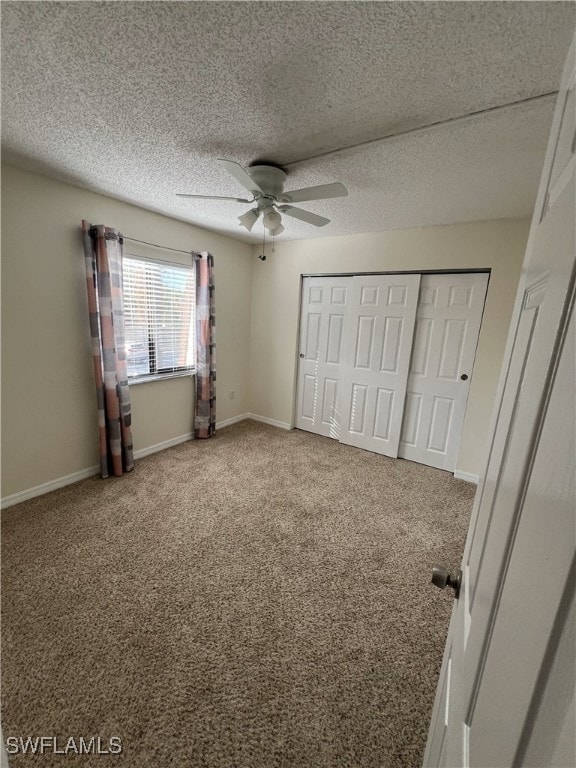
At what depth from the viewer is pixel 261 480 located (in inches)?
109

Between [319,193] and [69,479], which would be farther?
[69,479]

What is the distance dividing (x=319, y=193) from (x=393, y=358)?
1.94 m

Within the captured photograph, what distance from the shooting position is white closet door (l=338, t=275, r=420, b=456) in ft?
10.2

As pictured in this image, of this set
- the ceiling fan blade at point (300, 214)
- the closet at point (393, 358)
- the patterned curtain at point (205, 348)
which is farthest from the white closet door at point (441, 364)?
the patterned curtain at point (205, 348)

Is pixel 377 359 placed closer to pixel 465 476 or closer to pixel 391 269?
pixel 391 269

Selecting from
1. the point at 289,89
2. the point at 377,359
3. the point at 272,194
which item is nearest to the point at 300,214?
the point at 272,194

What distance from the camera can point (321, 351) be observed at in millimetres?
3693

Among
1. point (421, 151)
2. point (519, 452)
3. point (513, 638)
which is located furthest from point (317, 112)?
point (513, 638)

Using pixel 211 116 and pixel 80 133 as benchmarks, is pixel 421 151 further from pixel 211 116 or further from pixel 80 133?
pixel 80 133

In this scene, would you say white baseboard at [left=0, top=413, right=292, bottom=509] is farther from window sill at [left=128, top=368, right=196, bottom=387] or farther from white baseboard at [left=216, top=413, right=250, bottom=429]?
window sill at [left=128, top=368, right=196, bottom=387]

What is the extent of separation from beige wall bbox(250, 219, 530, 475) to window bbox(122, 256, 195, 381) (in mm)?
1028

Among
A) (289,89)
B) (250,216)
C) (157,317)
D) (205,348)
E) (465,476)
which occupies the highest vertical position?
(289,89)

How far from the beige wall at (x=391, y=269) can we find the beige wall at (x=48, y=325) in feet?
4.49

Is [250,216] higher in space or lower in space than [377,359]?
higher
